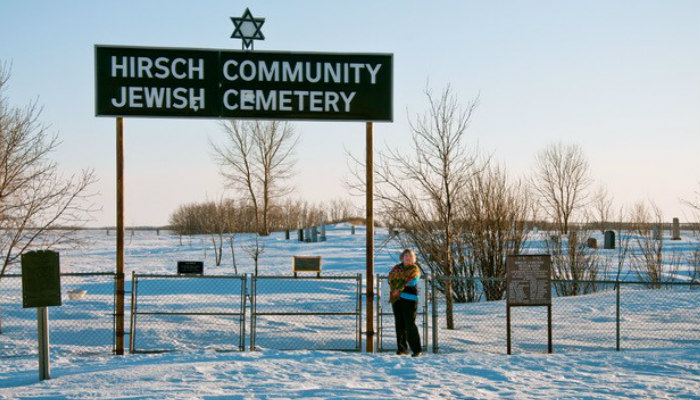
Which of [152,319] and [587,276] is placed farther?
[587,276]

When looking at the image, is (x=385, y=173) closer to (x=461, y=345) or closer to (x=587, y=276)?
(x=461, y=345)

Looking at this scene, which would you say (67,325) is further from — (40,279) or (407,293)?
(407,293)

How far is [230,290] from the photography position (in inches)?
1038

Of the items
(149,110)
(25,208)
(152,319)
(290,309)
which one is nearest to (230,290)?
(290,309)

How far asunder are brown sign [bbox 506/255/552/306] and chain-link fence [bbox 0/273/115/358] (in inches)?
274

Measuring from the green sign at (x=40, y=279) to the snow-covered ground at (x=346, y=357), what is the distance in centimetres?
107

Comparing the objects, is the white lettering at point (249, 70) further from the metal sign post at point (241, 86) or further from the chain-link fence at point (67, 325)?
the chain-link fence at point (67, 325)

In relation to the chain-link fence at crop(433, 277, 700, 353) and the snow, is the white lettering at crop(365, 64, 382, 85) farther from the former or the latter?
the snow

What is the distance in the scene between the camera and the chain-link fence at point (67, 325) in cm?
1351

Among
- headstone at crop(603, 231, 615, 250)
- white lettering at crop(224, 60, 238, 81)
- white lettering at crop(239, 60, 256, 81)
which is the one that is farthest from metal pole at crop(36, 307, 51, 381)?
headstone at crop(603, 231, 615, 250)

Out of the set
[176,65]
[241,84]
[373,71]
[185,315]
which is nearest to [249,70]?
[241,84]

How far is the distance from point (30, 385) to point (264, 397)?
3.19m

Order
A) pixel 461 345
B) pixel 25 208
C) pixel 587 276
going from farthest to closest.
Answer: pixel 587 276
pixel 25 208
pixel 461 345

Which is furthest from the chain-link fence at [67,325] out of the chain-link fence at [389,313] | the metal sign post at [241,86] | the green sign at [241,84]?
the chain-link fence at [389,313]
